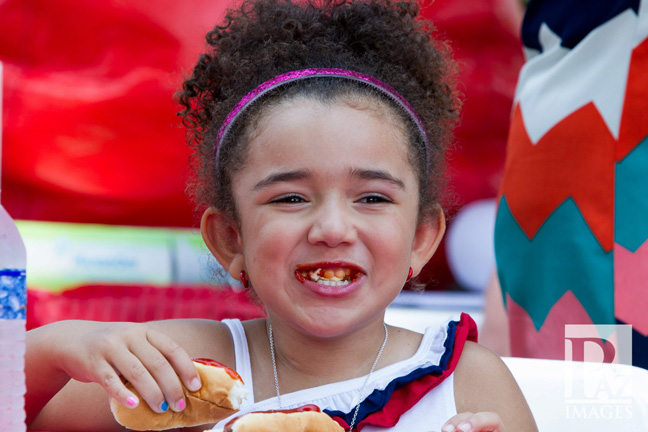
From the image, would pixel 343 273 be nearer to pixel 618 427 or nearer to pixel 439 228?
pixel 439 228

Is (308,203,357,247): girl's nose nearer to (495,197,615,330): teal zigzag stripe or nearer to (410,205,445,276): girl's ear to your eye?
(410,205,445,276): girl's ear

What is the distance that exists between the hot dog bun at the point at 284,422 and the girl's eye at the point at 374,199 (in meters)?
0.37

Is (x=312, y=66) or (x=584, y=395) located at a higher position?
(x=312, y=66)

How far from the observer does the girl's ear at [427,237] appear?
3.85ft

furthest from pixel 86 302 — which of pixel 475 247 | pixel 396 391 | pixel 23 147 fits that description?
pixel 396 391

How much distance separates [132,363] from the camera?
2.58 feet

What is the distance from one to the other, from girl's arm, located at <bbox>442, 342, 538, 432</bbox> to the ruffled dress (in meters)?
0.02

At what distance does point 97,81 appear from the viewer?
2.42 meters

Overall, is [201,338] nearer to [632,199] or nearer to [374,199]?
[374,199]

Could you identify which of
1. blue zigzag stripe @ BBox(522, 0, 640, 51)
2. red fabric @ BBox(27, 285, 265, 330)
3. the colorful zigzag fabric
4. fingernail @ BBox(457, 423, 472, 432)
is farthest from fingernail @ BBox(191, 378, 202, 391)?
red fabric @ BBox(27, 285, 265, 330)

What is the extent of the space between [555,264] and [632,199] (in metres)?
0.21

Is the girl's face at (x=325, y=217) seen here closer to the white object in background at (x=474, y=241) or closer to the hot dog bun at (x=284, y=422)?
the hot dog bun at (x=284, y=422)

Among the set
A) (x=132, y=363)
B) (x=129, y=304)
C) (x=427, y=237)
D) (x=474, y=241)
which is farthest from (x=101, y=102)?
(x=132, y=363)

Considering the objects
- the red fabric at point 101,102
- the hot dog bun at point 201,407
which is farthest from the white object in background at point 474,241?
the hot dog bun at point 201,407
